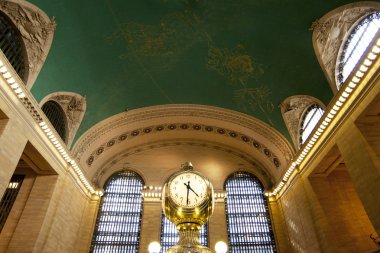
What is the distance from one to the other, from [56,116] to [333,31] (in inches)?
377

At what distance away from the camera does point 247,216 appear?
12648 millimetres

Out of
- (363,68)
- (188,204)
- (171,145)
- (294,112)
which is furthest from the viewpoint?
(171,145)

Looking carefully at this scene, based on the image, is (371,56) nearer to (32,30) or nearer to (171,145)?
(32,30)

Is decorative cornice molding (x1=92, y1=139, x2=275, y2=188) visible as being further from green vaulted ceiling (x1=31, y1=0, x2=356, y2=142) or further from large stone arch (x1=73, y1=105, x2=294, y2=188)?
green vaulted ceiling (x1=31, y1=0, x2=356, y2=142)

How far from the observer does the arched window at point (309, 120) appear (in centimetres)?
991

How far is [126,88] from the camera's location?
10664mm

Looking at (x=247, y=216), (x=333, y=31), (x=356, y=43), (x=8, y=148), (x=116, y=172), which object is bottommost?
(x=8, y=148)

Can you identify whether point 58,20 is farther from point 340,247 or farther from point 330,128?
point 340,247

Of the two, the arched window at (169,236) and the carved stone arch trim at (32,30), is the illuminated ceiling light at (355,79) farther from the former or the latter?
the arched window at (169,236)

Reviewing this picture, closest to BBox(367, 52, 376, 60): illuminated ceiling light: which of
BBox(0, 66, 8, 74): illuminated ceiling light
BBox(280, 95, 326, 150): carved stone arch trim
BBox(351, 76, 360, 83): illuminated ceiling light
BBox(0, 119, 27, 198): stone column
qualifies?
BBox(351, 76, 360, 83): illuminated ceiling light

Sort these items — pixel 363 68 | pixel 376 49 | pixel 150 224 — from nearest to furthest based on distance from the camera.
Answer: pixel 376 49 < pixel 363 68 < pixel 150 224

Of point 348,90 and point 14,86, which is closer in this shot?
point 14,86

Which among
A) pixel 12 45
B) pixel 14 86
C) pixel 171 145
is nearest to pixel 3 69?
pixel 14 86

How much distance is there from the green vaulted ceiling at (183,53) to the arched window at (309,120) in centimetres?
70
